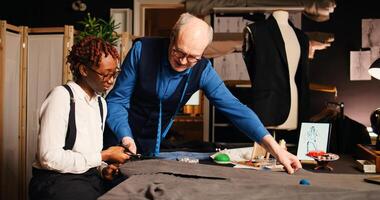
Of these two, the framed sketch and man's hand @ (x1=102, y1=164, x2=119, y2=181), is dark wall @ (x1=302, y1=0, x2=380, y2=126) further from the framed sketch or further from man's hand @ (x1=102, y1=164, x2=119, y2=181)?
man's hand @ (x1=102, y1=164, x2=119, y2=181)

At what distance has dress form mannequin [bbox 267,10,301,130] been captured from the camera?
262cm

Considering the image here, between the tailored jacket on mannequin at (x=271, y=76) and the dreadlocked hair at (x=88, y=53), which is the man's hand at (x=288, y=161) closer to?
Result: the dreadlocked hair at (x=88, y=53)

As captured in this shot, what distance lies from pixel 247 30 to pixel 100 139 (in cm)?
146

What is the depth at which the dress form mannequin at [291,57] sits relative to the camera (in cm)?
262

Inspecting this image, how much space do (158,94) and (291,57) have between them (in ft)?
3.86

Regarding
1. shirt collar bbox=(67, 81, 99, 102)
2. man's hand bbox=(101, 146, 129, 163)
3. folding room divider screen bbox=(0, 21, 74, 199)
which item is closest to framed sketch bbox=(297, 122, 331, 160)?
man's hand bbox=(101, 146, 129, 163)

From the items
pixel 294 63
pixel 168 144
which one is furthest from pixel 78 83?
pixel 294 63

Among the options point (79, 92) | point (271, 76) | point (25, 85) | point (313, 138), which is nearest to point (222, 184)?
point (79, 92)

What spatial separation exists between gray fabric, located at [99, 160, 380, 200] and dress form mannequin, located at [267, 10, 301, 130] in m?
1.22

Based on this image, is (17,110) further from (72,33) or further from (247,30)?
(247,30)

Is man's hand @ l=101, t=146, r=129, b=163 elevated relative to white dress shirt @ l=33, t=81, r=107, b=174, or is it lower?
lower

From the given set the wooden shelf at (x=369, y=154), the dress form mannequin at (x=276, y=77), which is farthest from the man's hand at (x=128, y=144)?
the dress form mannequin at (x=276, y=77)

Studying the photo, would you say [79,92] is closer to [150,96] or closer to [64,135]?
[64,135]

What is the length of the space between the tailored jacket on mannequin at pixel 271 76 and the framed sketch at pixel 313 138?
470 millimetres
